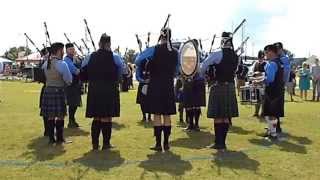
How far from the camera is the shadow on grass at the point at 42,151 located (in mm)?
8664

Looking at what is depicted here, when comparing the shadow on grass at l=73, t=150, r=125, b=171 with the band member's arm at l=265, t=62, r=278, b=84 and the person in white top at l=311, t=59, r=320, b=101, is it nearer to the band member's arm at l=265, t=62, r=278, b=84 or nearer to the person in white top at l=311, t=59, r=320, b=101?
the band member's arm at l=265, t=62, r=278, b=84

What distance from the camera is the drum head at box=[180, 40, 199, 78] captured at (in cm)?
1043

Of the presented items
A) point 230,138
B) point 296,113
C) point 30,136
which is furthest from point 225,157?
point 296,113

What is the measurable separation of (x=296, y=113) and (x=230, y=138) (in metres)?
6.13

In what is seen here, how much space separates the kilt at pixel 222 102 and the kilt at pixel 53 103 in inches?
101

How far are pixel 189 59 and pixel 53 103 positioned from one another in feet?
8.76

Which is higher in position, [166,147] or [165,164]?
[166,147]

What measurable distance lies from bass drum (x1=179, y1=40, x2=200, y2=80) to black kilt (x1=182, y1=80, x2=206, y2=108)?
3.23 feet

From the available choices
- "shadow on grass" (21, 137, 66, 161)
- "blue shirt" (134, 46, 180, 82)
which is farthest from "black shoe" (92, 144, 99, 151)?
"blue shirt" (134, 46, 180, 82)

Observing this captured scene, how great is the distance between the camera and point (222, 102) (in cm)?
946

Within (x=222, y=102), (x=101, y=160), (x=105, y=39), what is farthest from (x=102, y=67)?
(x=222, y=102)

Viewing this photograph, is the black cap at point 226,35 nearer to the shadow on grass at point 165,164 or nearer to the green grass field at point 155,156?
the green grass field at point 155,156

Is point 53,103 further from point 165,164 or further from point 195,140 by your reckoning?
point 195,140

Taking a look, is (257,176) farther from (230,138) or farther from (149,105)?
(230,138)
